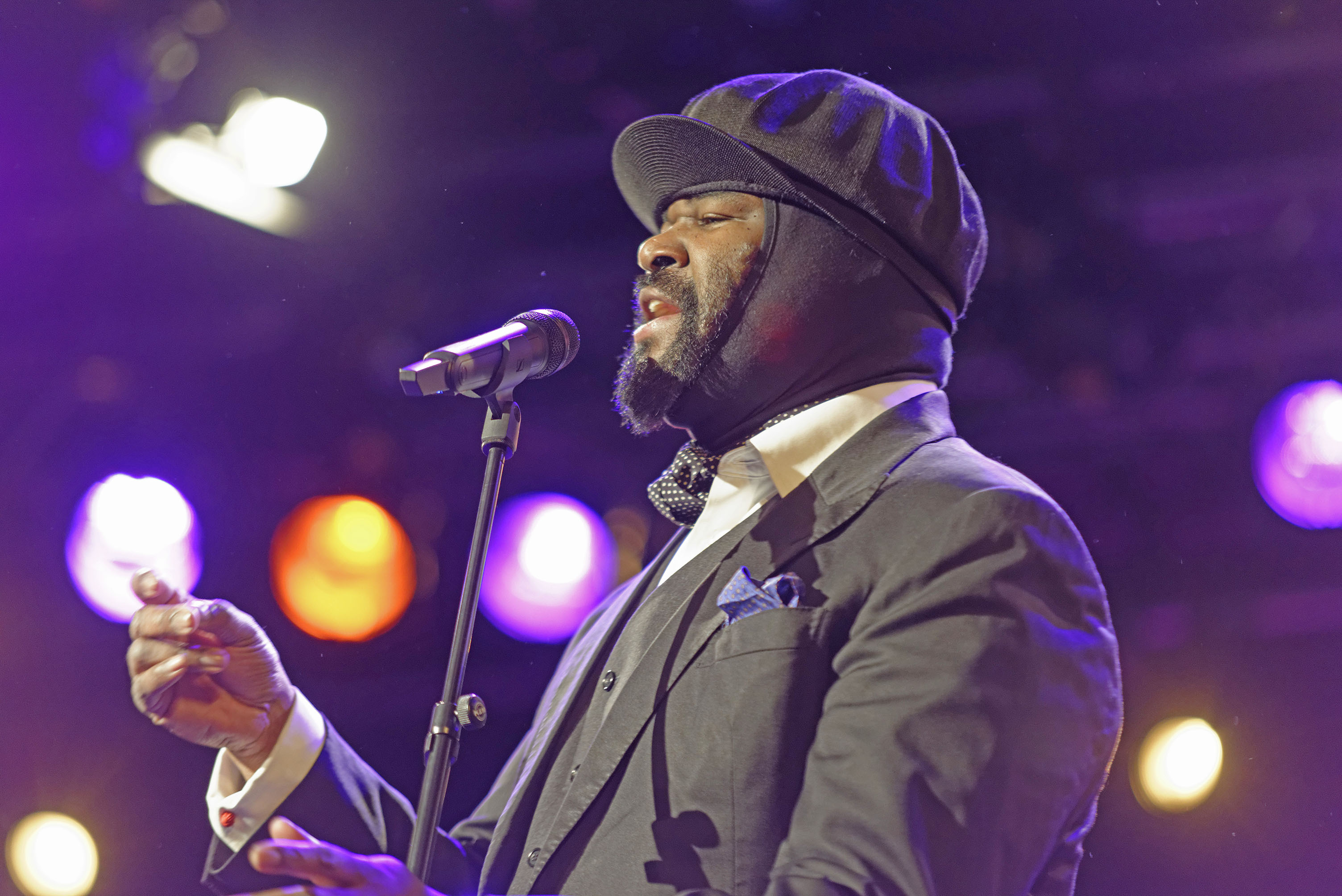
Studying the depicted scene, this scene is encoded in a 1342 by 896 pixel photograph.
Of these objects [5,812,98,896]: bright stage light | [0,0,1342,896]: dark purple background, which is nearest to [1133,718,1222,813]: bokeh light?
[0,0,1342,896]: dark purple background

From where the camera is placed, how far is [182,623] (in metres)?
1.78

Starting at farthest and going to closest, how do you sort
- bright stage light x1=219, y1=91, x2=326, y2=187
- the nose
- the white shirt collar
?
bright stage light x1=219, y1=91, x2=326, y2=187, the nose, the white shirt collar

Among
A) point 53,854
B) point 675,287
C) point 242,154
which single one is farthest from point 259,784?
point 53,854

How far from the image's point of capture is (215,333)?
4082 millimetres

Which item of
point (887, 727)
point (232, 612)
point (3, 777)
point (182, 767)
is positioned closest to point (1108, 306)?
point (887, 727)

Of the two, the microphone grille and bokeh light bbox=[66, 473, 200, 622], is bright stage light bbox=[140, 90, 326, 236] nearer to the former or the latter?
bokeh light bbox=[66, 473, 200, 622]

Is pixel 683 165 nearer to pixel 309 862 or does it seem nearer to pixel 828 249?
pixel 828 249

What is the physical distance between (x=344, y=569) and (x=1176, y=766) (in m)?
3.36

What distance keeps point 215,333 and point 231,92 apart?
92 cm

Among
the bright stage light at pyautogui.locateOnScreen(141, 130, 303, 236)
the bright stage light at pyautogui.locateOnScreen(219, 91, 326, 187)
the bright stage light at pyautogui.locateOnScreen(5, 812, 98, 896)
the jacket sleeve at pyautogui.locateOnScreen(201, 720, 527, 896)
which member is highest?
the bright stage light at pyautogui.locateOnScreen(219, 91, 326, 187)

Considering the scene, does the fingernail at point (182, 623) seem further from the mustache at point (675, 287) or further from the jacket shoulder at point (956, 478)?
the jacket shoulder at point (956, 478)

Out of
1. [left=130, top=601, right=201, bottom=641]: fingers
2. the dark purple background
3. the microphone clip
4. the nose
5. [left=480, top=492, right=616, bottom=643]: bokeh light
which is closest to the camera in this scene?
the microphone clip

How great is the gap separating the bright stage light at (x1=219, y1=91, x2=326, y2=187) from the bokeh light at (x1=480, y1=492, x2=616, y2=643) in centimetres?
168

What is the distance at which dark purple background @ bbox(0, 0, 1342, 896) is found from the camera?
3314 mm
